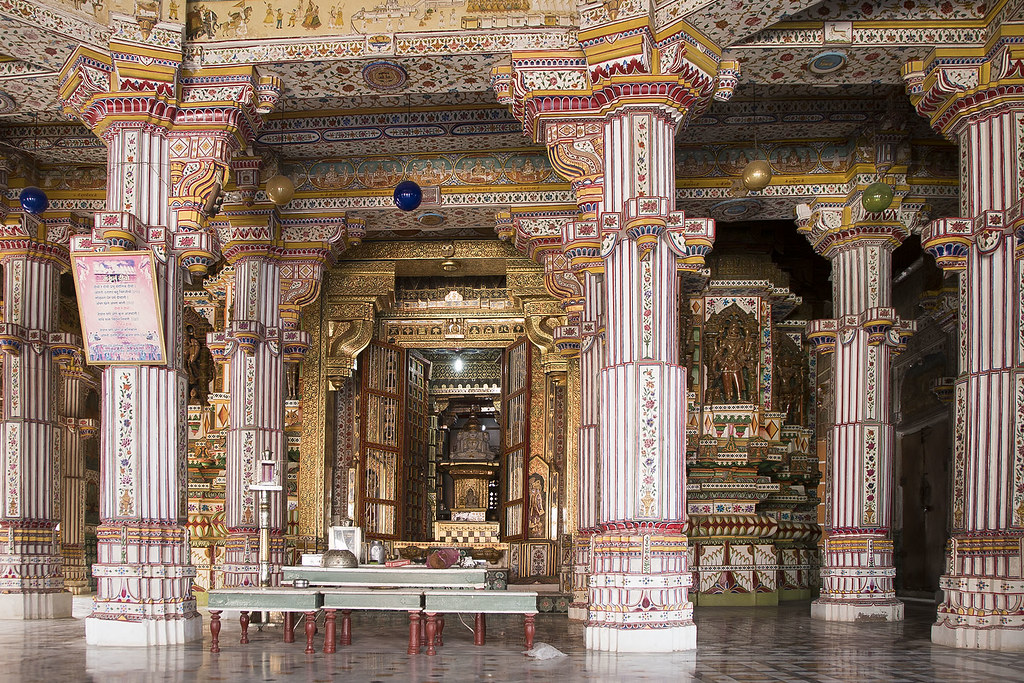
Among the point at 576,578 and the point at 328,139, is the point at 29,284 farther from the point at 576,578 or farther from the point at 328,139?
the point at 576,578

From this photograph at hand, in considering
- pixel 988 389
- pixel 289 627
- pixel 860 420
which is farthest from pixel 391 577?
pixel 860 420

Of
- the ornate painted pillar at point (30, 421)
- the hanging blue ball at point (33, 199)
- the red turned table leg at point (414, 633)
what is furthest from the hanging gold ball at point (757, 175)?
the ornate painted pillar at point (30, 421)

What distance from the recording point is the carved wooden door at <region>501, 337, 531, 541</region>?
19.0 metres

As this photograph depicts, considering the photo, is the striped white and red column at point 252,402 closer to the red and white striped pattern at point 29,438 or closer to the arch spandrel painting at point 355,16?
the red and white striped pattern at point 29,438

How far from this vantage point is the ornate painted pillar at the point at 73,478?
18891 mm

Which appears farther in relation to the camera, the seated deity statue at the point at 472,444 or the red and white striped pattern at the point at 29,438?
the seated deity statue at the point at 472,444

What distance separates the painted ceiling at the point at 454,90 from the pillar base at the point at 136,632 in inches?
214

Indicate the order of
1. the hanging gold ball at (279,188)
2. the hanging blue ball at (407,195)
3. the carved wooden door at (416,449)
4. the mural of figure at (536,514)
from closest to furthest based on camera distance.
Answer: the hanging gold ball at (279,188)
the hanging blue ball at (407,195)
the mural of figure at (536,514)
the carved wooden door at (416,449)

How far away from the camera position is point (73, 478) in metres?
19.8

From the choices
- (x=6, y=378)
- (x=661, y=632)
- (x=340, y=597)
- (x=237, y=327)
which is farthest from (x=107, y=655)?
(x=6, y=378)

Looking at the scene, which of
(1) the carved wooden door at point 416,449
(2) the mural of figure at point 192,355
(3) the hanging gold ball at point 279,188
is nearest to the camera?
(3) the hanging gold ball at point 279,188

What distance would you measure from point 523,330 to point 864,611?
26.0 ft

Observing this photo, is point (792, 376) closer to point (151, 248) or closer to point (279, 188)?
point (279, 188)

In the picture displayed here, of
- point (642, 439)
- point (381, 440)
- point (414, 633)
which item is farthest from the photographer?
point (381, 440)
